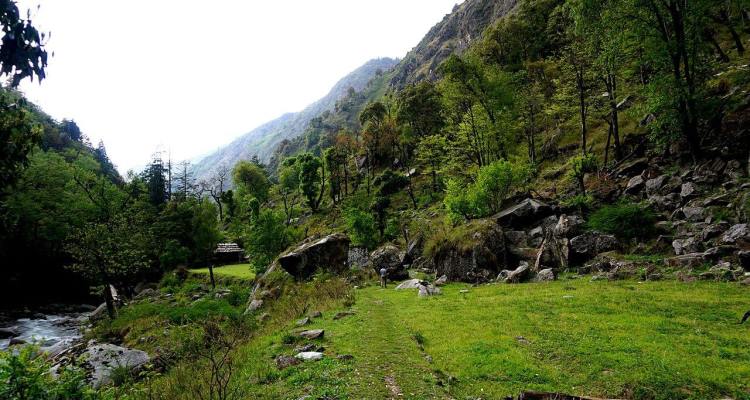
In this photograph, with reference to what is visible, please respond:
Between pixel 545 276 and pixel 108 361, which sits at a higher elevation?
pixel 108 361

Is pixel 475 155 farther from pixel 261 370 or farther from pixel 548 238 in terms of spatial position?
pixel 261 370

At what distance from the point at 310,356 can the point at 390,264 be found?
22.5 m

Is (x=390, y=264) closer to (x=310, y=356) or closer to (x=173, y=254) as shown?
(x=310, y=356)

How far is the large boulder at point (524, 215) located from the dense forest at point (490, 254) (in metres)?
0.15

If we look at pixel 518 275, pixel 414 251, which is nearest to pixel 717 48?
pixel 518 275

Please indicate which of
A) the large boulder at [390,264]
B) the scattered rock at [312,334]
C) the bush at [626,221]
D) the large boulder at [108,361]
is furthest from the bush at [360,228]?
the scattered rock at [312,334]

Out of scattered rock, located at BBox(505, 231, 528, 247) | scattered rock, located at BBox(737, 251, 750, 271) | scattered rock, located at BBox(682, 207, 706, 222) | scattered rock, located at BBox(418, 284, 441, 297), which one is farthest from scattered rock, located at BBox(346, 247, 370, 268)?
scattered rock, located at BBox(737, 251, 750, 271)

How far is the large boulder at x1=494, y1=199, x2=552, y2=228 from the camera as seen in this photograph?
100 ft

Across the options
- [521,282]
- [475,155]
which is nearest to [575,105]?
[475,155]

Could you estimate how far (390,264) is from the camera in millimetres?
33906

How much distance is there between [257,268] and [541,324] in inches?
1413

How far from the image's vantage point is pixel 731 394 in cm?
810

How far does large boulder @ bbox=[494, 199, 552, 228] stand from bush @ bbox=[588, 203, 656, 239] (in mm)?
4211

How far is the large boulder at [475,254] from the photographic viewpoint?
88.0 ft
